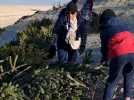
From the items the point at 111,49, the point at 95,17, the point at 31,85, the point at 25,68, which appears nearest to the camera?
the point at 111,49

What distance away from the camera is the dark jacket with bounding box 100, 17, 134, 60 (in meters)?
8.98

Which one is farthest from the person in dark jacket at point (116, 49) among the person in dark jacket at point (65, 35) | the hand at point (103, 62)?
the person in dark jacket at point (65, 35)

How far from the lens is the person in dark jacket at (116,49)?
29.4 feet

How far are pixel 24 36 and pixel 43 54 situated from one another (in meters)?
3.18

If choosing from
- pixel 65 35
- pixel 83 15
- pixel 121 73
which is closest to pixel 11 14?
pixel 83 15

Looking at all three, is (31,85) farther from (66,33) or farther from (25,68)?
(66,33)

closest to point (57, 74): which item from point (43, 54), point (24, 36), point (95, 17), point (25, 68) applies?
point (25, 68)

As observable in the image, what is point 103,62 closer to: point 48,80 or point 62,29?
point 48,80

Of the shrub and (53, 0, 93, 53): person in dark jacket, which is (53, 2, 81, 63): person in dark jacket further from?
the shrub

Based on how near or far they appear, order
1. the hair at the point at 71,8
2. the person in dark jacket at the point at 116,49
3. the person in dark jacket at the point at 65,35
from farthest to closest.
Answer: the person in dark jacket at the point at 65,35, the hair at the point at 71,8, the person in dark jacket at the point at 116,49

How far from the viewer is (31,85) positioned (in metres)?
9.62

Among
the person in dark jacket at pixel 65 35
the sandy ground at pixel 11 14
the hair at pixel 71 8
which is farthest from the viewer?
the sandy ground at pixel 11 14

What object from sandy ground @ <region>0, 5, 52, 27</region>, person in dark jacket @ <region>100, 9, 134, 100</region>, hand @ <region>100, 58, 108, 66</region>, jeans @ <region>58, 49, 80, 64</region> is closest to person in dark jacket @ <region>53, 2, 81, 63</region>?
jeans @ <region>58, 49, 80, 64</region>

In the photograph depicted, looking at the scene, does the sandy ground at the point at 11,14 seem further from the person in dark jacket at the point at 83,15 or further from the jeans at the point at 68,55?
the jeans at the point at 68,55
